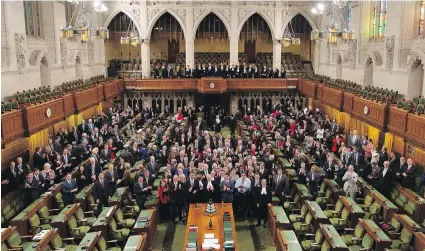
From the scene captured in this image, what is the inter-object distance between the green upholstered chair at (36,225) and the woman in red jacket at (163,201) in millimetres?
3296

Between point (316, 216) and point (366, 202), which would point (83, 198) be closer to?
point (316, 216)

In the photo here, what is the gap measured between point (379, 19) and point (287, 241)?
17653mm

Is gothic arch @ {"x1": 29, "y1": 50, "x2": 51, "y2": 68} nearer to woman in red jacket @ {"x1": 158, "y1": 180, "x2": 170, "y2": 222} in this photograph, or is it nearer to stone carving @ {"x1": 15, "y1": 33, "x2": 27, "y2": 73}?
stone carving @ {"x1": 15, "y1": 33, "x2": 27, "y2": 73}

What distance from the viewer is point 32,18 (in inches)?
869

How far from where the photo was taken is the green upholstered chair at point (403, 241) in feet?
30.5

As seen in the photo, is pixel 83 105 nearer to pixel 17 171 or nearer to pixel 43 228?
pixel 17 171

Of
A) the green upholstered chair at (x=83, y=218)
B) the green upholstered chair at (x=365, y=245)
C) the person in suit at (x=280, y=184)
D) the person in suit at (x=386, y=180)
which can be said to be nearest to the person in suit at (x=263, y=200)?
the person in suit at (x=280, y=184)

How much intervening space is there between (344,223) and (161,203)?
548 centimetres

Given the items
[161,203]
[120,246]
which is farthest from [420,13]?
[120,246]

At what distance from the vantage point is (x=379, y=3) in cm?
2247

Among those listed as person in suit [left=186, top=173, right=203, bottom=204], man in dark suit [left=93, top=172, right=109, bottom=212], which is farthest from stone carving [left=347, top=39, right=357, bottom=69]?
man in dark suit [left=93, top=172, right=109, bottom=212]

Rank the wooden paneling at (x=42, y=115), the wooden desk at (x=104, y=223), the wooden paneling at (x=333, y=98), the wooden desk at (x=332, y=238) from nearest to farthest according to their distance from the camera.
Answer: the wooden desk at (x=332, y=238) → the wooden desk at (x=104, y=223) → the wooden paneling at (x=42, y=115) → the wooden paneling at (x=333, y=98)

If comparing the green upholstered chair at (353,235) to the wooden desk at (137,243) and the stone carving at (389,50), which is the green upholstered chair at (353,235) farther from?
the stone carving at (389,50)

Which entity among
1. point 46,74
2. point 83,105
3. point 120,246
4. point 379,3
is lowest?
point 120,246
